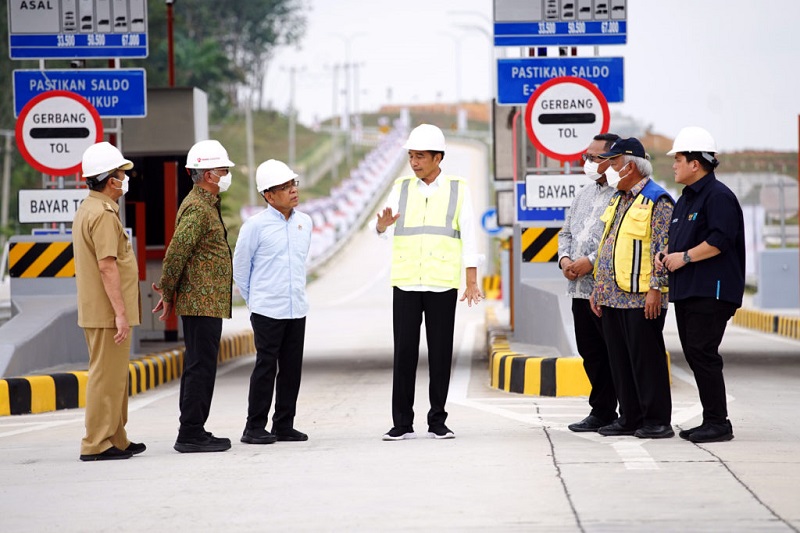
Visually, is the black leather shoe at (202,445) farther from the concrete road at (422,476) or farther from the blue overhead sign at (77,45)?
the blue overhead sign at (77,45)

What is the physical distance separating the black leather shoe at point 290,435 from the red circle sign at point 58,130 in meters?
7.28

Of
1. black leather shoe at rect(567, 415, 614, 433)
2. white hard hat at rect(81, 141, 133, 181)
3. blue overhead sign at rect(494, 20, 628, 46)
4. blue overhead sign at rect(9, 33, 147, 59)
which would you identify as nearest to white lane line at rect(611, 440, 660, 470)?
black leather shoe at rect(567, 415, 614, 433)

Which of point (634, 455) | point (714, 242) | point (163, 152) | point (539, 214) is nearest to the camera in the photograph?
point (634, 455)

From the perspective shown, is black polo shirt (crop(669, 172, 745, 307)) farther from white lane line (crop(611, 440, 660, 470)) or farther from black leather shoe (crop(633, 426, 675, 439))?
white lane line (crop(611, 440, 660, 470))

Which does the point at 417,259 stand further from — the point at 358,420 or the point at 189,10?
the point at 189,10

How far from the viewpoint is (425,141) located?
32.8 feet

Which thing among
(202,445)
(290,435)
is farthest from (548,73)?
(202,445)

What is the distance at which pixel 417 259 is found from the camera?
32.8 ft

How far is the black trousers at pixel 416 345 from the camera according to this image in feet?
33.0

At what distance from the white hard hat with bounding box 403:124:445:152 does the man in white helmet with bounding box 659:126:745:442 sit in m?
1.53

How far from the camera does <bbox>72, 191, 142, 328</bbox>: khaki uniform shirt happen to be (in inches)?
372

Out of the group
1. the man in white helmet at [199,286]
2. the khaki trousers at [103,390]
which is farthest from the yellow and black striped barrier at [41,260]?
the khaki trousers at [103,390]

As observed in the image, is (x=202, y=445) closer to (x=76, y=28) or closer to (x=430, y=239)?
(x=430, y=239)

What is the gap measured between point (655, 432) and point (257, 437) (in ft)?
8.50
